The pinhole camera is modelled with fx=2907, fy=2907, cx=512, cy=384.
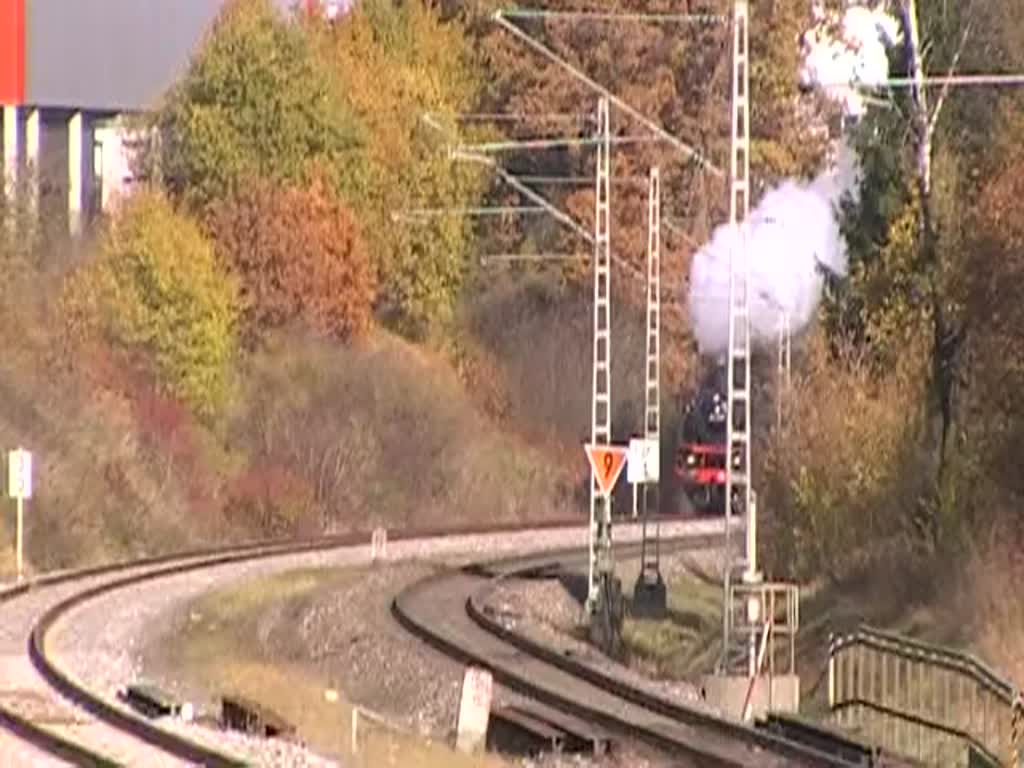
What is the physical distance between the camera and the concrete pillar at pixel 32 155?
68000 millimetres

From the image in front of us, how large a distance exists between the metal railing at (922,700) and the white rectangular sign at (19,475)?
21.5 m

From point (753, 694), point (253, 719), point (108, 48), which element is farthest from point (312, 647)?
point (108, 48)

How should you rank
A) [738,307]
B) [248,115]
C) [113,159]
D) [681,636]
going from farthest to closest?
[113,159], [248,115], [681,636], [738,307]

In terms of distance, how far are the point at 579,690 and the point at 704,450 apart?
1397 inches

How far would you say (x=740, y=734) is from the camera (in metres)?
25.7

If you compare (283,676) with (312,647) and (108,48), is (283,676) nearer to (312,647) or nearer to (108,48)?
(312,647)

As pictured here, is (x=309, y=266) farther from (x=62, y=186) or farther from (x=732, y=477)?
(x=732, y=477)

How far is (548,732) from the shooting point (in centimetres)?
2545

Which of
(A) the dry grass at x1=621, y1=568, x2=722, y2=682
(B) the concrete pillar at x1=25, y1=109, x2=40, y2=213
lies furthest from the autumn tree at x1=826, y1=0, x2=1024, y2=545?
(B) the concrete pillar at x1=25, y1=109, x2=40, y2=213

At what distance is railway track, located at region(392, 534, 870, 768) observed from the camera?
24.5m

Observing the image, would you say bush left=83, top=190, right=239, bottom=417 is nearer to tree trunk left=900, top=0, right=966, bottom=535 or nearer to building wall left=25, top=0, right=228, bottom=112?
building wall left=25, top=0, right=228, bottom=112

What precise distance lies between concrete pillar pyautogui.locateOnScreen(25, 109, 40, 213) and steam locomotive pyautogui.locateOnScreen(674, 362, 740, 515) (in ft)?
52.8

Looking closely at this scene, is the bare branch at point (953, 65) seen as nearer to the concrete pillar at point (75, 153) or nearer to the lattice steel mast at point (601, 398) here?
the lattice steel mast at point (601, 398)

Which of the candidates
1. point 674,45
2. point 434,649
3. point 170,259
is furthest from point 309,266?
point 434,649
